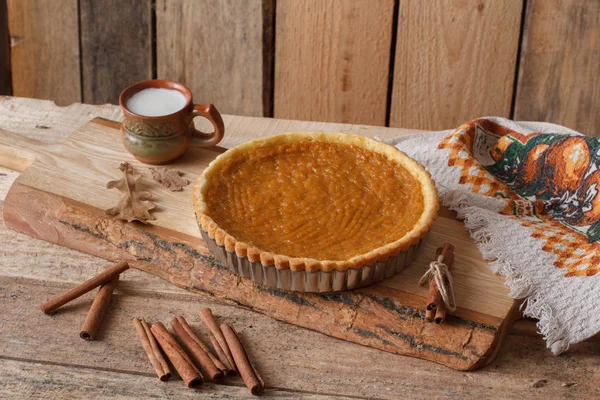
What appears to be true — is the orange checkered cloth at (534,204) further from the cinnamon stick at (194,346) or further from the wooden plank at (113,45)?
the wooden plank at (113,45)

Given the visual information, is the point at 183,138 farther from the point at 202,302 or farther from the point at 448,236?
the point at 448,236

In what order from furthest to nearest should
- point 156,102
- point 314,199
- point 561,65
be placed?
point 561,65, point 156,102, point 314,199

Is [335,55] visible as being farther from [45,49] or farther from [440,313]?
[440,313]

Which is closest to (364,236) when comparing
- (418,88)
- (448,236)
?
(448,236)

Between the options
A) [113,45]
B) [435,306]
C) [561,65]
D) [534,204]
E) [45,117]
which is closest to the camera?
[435,306]

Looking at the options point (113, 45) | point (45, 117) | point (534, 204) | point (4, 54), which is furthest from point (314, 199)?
point (4, 54)

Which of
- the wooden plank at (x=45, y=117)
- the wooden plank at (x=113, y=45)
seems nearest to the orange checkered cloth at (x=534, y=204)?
the wooden plank at (x=45, y=117)
